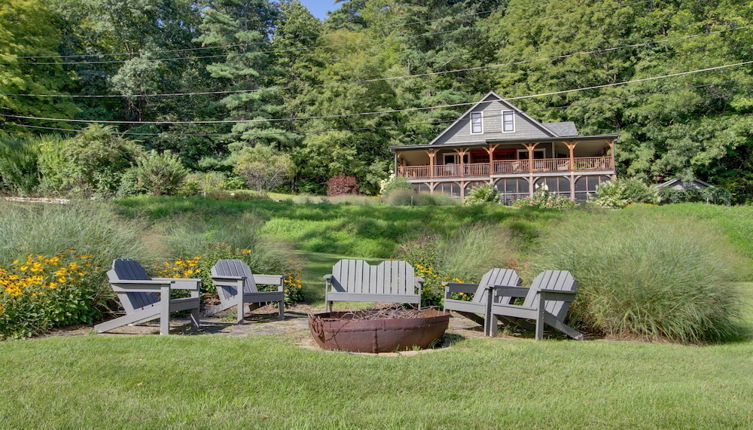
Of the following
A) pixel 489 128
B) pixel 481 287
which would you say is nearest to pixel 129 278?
pixel 481 287

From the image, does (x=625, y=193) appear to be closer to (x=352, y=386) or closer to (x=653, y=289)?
(x=653, y=289)

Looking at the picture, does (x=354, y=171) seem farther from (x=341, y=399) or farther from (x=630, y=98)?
(x=341, y=399)

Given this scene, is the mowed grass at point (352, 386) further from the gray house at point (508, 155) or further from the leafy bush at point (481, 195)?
A: the gray house at point (508, 155)

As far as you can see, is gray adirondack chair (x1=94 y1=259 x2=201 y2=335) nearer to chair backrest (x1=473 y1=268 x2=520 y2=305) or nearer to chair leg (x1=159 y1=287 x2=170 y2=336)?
chair leg (x1=159 y1=287 x2=170 y2=336)

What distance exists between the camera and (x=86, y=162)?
24.7m

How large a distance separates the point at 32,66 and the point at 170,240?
3014 centimetres

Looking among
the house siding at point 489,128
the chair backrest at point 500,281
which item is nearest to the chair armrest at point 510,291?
the chair backrest at point 500,281

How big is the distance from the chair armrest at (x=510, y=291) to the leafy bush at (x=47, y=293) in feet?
15.7

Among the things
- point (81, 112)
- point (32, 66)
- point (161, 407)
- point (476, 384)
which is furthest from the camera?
point (81, 112)

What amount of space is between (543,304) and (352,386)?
2.97 m

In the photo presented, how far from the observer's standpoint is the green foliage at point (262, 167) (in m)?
34.6

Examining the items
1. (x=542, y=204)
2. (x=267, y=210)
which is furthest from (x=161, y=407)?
(x=542, y=204)

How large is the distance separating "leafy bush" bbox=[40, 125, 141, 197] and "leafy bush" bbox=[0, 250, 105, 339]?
17348mm

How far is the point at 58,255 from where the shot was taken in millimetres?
7379
